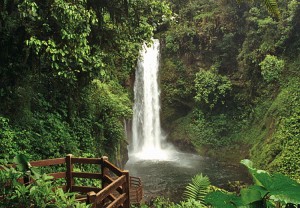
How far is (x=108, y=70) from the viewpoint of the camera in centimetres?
1141

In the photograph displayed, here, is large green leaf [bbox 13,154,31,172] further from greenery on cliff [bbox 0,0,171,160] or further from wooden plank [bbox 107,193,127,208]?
greenery on cliff [bbox 0,0,171,160]

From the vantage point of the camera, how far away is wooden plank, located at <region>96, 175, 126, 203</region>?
3.98m

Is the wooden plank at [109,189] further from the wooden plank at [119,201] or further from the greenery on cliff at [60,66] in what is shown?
the greenery on cliff at [60,66]

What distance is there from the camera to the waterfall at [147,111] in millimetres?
24469

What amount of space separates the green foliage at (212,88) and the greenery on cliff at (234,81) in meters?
0.07

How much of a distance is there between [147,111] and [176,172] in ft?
26.9

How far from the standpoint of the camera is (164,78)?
2561 centimetres

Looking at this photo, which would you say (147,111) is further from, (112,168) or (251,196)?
(251,196)

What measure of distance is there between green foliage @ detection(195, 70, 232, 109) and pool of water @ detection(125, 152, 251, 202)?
4.35 meters

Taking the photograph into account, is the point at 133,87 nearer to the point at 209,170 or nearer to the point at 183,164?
the point at 183,164

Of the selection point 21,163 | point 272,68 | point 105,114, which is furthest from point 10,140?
point 272,68

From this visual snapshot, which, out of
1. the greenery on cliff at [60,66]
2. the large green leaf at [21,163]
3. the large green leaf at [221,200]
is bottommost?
the large green leaf at [21,163]

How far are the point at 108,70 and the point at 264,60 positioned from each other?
1154cm

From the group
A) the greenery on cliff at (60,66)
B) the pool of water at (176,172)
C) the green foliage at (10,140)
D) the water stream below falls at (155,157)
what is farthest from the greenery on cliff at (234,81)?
the green foliage at (10,140)
